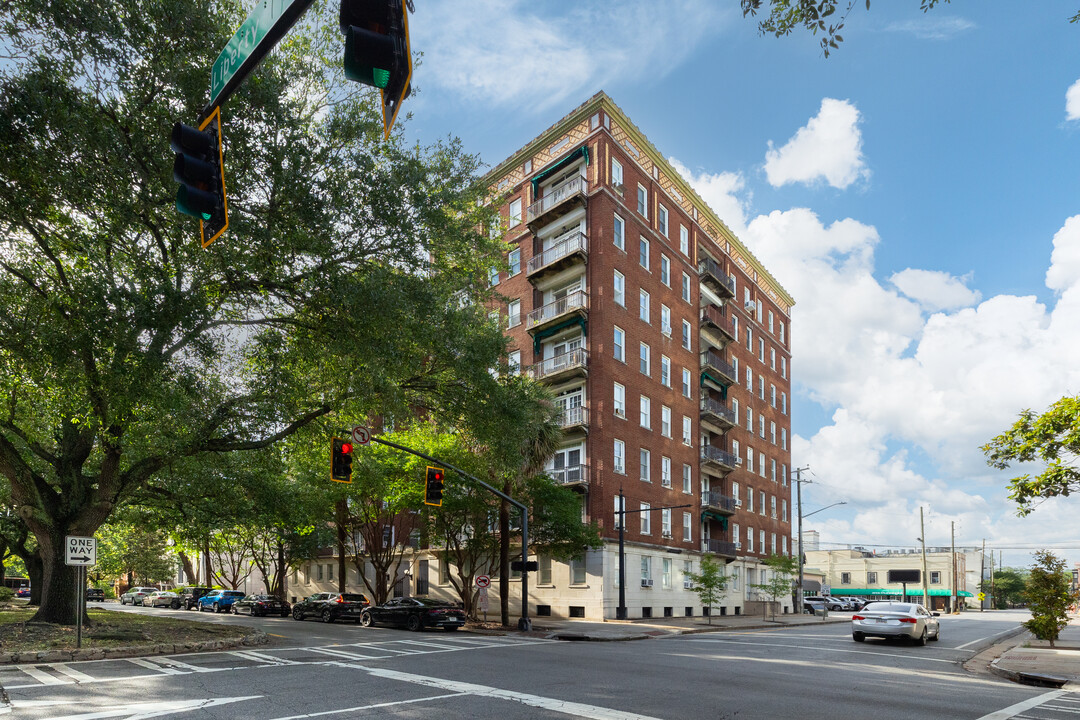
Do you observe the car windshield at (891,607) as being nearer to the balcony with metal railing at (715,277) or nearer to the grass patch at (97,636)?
the grass patch at (97,636)

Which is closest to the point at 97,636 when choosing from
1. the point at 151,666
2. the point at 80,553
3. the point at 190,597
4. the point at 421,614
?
the point at 80,553

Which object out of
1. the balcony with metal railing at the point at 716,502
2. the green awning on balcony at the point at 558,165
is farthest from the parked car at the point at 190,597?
the green awning on balcony at the point at 558,165

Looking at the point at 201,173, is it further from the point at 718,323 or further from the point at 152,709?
the point at 718,323

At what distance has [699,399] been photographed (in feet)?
168

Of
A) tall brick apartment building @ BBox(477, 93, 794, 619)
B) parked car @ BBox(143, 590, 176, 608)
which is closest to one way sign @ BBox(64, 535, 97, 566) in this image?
tall brick apartment building @ BBox(477, 93, 794, 619)

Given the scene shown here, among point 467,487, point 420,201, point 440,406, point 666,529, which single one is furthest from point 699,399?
point 420,201

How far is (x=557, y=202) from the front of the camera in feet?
144

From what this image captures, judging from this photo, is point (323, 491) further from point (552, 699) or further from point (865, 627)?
point (552, 699)

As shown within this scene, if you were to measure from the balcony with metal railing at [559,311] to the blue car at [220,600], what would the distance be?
26.1m

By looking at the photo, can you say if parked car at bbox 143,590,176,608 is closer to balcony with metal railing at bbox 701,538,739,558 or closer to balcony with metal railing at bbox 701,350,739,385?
balcony with metal railing at bbox 701,538,739,558

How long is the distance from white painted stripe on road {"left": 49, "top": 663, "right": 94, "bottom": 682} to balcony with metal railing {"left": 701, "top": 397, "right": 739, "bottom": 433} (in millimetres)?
41053

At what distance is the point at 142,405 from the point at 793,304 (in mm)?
62891

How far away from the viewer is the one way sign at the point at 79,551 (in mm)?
17219

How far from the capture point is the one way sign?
17219mm
